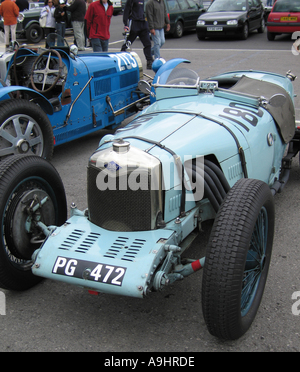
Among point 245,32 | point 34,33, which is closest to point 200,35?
point 245,32

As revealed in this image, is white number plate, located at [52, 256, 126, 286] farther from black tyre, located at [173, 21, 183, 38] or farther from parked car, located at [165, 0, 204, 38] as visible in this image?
black tyre, located at [173, 21, 183, 38]

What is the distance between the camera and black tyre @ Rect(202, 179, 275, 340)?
7.74 ft

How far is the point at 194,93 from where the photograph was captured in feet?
13.4

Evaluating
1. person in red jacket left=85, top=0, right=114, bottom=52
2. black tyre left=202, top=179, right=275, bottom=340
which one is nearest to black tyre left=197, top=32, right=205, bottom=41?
person in red jacket left=85, top=0, right=114, bottom=52

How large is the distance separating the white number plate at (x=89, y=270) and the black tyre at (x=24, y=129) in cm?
255

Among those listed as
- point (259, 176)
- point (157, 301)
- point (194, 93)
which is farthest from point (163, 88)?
point (157, 301)

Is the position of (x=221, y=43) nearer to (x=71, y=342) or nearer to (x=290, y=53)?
(x=290, y=53)

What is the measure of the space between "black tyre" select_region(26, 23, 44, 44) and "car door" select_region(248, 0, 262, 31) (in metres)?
8.14

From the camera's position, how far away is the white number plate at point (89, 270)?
8.30 feet

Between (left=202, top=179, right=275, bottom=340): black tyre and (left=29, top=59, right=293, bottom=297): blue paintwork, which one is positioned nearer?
(left=202, top=179, right=275, bottom=340): black tyre

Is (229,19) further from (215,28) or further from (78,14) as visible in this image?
(78,14)

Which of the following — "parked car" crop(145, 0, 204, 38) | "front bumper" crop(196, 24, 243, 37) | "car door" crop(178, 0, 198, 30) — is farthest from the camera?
"car door" crop(178, 0, 198, 30)

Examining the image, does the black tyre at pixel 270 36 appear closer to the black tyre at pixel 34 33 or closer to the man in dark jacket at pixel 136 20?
the man in dark jacket at pixel 136 20

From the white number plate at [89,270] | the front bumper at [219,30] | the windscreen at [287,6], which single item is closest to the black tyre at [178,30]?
the front bumper at [219,30]
